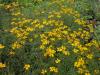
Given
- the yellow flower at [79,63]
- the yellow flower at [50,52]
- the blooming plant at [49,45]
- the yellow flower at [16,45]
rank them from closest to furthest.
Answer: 1. the yellow flower at [79,63]
2. the blooming plant at [49,45]
3. the yellow flower at [50,52]
4. the yellow flower at [16,45]

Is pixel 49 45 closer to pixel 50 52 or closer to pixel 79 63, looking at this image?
pixel 50 52

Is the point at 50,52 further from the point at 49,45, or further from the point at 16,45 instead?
the point at 16,45

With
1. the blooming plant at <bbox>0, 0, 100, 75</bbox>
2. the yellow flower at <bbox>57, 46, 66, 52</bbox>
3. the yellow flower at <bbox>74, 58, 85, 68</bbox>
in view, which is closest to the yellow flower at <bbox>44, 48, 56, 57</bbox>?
the blooming plant at <bbox>0, 0, 100, 75</bbox>

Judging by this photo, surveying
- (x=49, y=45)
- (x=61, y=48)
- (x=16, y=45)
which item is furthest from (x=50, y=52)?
(x=16, y=45)

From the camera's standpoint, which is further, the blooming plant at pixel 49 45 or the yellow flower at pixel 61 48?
the yellow flower at pixel 61 48

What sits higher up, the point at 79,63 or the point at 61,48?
the point at 61,48

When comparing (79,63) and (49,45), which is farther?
(49,45)

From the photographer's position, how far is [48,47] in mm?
6195

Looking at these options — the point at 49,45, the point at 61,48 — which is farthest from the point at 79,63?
the point at 49,45

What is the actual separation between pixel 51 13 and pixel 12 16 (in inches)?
44.5

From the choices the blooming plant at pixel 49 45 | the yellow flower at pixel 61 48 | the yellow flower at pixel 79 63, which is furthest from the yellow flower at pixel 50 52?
the yellow flower at pixel 79 63

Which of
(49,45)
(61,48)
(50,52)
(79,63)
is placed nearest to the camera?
(79,63)

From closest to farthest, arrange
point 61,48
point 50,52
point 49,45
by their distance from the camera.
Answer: point 50,52 < point 61,48 < point 49,45

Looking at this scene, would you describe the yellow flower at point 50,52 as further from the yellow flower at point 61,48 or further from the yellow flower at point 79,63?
the yellow flower at point 79,63
